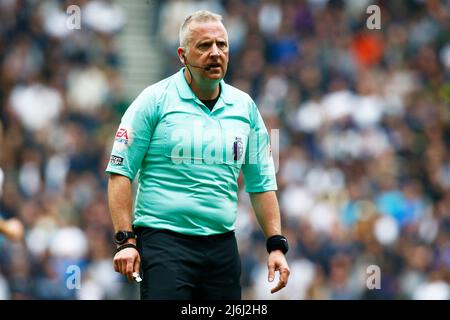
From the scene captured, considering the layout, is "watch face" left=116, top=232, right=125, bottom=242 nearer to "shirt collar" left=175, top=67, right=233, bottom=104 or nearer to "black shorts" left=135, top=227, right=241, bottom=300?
"black shorts" left=135, top=227, right=241, bottom=300

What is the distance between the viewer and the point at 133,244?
5891mm

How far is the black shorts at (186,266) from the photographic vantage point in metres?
5.91

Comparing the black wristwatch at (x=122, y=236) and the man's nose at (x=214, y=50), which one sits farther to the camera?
the man's nose at (x=214, y=50)

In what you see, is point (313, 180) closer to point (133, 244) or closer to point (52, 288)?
point (52, 288)

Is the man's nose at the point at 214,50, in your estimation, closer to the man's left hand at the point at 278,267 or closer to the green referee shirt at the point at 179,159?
the green referee shirt at the point at 179,159

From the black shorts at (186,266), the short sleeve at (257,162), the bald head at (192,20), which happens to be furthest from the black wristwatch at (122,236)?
the bald head at (192,20)

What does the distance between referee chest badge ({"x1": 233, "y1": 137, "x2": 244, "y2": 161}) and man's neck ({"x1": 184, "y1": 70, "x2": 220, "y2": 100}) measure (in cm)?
30

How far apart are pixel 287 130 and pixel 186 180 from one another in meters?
8.85

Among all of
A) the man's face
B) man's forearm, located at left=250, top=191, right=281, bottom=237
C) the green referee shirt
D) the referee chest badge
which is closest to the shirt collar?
the green referee shirt

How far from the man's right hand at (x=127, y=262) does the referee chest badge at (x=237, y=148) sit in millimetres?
807

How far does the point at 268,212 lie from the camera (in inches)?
251

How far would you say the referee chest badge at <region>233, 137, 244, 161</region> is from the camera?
6.16 metres
